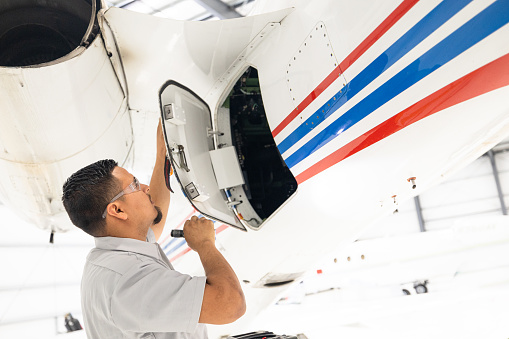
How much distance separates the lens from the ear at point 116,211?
1940mm

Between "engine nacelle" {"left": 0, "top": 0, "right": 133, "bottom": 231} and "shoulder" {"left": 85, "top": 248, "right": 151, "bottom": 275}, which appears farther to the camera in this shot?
"engine nacelle" {"left": 0, "top": 0, "right": 133, "bottom": 231}

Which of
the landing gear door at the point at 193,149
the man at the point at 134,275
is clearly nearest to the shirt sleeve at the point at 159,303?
the man at the point at 134,275

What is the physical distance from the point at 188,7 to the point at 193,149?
11.7 metres

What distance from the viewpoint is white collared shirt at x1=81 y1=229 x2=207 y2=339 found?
1.64 metres

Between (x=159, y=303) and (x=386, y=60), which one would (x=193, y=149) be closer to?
(x=386, y=60)

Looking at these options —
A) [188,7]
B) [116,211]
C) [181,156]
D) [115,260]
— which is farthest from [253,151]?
[188,7]

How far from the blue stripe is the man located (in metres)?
1.00

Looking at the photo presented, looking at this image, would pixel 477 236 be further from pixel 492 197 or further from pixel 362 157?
pixel 362 157

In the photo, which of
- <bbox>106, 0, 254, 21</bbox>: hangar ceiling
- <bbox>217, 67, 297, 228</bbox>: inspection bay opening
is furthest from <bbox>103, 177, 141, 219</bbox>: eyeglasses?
<bbox>106, 0, 254, 21</bbox>: hangar ceiling

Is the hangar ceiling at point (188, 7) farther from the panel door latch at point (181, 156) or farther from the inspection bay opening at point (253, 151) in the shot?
the panel door latch at point (181, 156)

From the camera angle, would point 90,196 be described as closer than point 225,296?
No

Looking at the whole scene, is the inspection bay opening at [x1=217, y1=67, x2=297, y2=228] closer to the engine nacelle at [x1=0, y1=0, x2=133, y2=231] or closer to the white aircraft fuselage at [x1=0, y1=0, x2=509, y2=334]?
the white aircraft fuselage at [x1=0, y1=0, x2=509, y2=334]

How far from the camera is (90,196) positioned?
1.92m

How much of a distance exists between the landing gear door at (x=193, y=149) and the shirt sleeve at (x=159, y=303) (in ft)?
4.57
